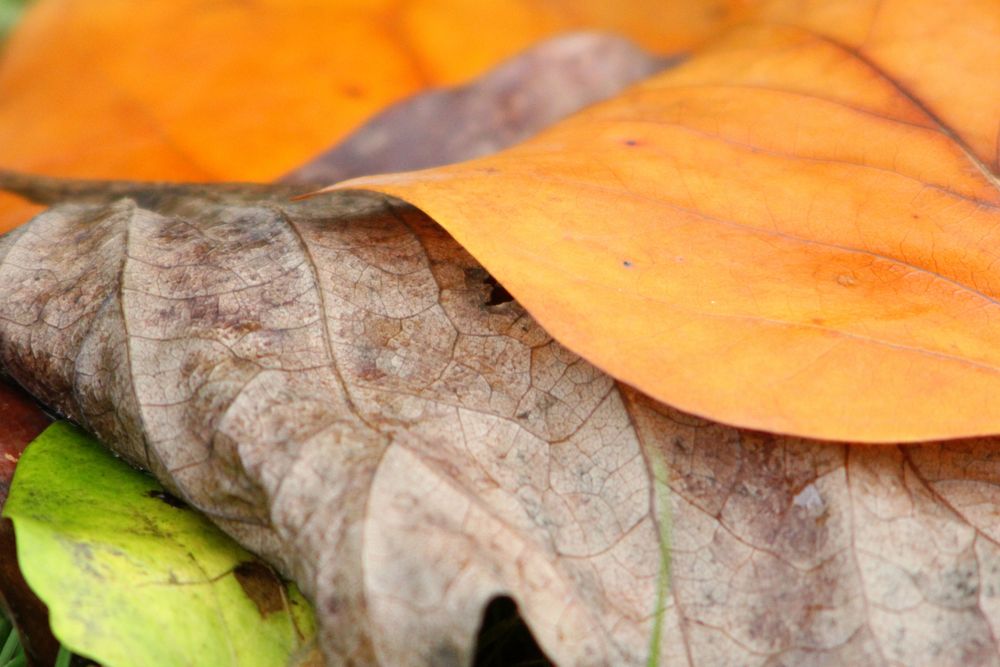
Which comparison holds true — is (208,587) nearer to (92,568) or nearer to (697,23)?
(92,568)

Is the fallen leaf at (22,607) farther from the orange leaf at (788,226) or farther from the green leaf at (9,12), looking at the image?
the green leaf at (9,12)

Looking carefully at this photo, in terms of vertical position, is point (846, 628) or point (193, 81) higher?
point (193, 81)

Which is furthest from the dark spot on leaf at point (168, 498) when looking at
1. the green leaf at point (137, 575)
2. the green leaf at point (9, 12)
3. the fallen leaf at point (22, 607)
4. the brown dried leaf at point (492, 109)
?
the green leaf at point (9, 12)

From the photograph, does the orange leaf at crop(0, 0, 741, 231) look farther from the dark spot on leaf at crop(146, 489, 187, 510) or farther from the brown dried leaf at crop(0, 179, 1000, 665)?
the dark spot on leaf at crop(146, 489, 187, 510)

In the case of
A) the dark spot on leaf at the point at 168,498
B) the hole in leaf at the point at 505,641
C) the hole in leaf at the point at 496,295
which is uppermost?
the hole in leaf at the point at 496,295

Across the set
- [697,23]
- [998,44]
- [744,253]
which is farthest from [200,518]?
[697,23]

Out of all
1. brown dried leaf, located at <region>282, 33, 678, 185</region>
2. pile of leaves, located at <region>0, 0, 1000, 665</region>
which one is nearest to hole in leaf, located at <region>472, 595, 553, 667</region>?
pile of leaves, located at <region>0, 0, 1000, 665</region>

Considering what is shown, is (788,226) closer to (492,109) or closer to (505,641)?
(505,641)
